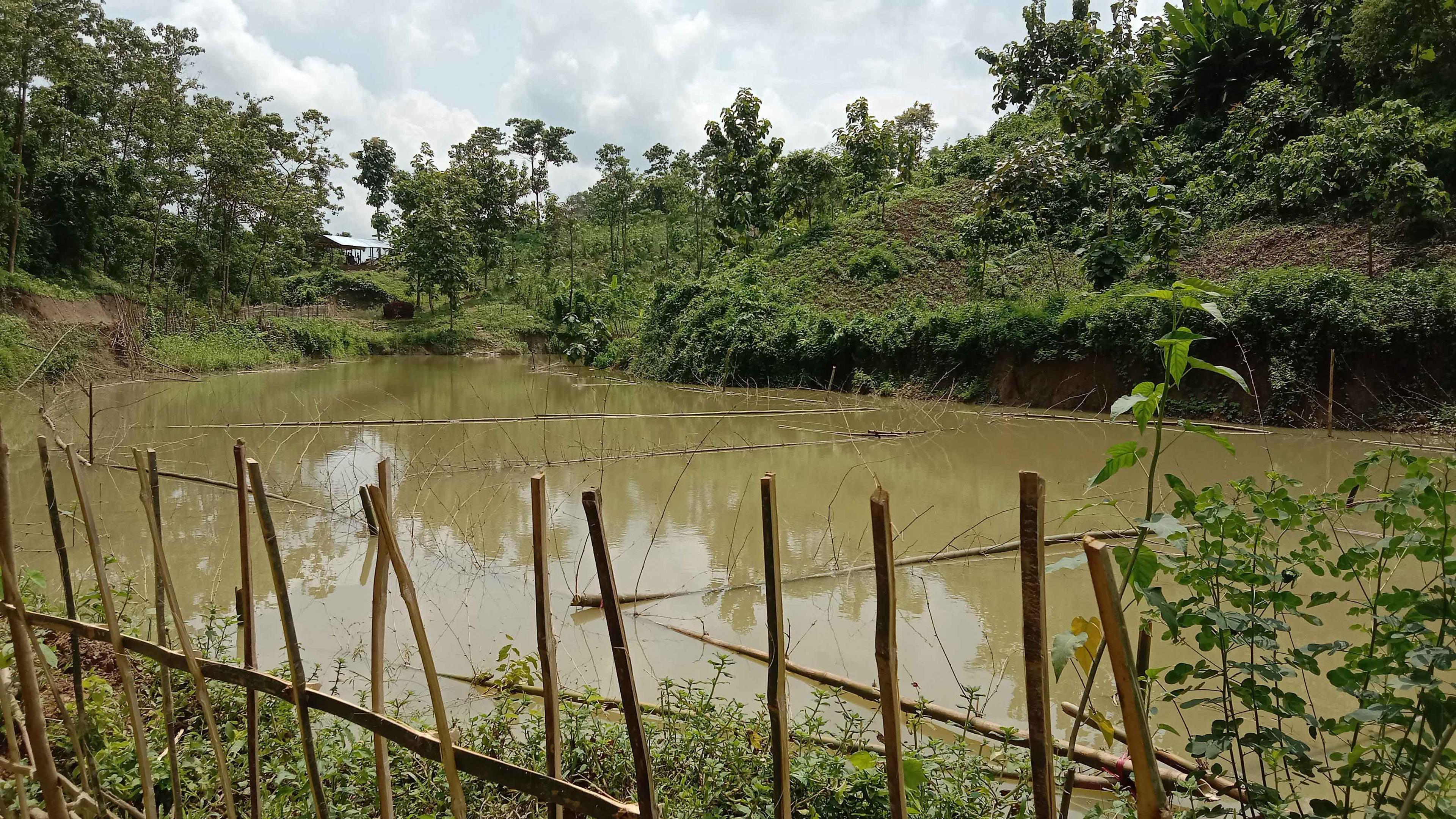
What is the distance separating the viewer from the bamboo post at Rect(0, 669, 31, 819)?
1345 millimetres

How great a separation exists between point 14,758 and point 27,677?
0.24m

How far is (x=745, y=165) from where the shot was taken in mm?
20953

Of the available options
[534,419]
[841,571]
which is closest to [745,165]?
[534,419]

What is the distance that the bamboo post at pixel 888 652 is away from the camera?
1.16 meters

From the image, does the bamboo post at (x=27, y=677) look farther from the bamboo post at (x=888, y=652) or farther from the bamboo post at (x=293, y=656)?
the bamboo post at (x=888, y=652)

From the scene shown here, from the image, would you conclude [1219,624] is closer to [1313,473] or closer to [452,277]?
[1313,473]

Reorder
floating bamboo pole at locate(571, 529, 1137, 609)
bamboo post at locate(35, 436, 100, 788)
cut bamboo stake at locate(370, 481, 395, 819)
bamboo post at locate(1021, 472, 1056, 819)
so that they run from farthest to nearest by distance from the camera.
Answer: floating bamboo pole at locate(571, 529, 1137, 609), bamboo post at locate(35, 436, 100, 788), cut bamboo stake at locate(370, 481, 395, 819), bamboo post at locate(1021, 472, 1056, 819)

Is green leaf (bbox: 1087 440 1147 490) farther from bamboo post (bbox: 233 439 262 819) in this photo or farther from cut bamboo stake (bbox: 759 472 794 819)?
bamboo post (bbox: 233 439 262 819)

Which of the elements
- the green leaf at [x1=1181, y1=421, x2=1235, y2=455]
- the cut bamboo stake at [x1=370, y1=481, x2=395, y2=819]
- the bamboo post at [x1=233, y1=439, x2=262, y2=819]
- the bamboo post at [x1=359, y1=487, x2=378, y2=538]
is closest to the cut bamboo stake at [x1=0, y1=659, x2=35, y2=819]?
the bamboo post at [x1=233, y1=439, x2=262, y2=819]

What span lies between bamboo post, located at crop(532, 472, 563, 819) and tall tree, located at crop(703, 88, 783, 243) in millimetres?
20460

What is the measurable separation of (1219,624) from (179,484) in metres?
8.23

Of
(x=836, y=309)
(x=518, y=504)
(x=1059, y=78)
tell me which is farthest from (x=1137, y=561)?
(x=1059, y=78)

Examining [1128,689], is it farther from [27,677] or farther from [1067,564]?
[27,677]

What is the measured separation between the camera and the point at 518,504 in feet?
21.0
